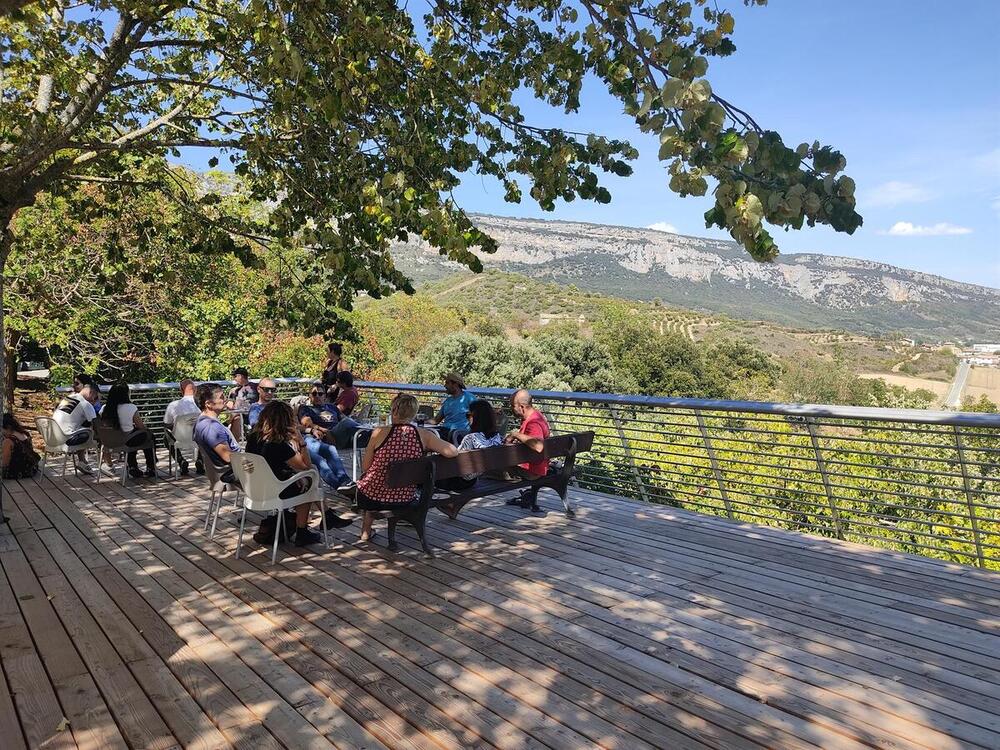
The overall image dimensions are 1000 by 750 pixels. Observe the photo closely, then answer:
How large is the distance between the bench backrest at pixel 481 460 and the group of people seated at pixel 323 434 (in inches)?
4.8

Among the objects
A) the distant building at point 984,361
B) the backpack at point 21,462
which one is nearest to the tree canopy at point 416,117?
the backpack at point 21,462

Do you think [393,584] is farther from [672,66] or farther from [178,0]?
[178,0]

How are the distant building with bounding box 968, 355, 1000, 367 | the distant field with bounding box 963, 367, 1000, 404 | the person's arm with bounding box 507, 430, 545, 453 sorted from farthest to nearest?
the distant building with bounding box 968, 355, 1000, 367 < the distant field with bounding box 963, 367, 1000, 404 < the person's arm with bounding box 507, 430, 545, 453

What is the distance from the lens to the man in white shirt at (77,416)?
8.38 metres

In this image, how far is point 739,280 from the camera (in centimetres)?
11125

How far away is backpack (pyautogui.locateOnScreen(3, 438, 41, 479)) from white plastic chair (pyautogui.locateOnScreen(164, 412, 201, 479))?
164 centimetres

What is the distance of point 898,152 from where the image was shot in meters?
58.6

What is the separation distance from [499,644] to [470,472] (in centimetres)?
194

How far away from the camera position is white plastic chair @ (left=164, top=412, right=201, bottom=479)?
A: 26.5 ft

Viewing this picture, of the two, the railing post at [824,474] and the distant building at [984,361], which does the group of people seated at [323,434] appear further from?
the distant building at [984,361]

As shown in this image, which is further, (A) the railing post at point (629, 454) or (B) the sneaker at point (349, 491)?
(A) the railing post at point (629, 454)

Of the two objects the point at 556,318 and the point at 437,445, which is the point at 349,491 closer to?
the point at 437,445

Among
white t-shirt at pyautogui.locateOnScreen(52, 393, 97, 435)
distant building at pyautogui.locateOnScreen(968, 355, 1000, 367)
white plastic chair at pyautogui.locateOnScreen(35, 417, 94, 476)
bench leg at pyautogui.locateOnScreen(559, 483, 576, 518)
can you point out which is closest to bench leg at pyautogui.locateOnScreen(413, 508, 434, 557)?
bench leg at pyautogui.locateOnScreen(559, 483, 576, 518)

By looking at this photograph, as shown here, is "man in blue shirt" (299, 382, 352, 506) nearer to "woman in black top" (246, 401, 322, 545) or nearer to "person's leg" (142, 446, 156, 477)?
"woman in black top" (246, 401, 322, 545)
